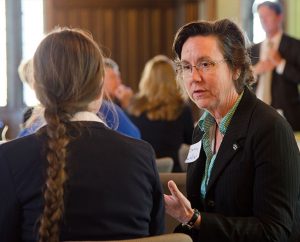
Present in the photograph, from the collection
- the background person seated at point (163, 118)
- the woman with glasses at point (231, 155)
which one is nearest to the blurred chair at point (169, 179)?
the woman with glasses at point (231, 155)

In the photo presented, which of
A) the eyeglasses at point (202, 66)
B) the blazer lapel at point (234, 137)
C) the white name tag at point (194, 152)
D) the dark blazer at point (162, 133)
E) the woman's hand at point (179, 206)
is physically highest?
the eyeglasses at point (202, 66)

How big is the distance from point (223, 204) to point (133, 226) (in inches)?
18.1

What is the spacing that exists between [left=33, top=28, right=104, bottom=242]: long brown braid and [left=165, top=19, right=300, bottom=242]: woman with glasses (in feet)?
1.29

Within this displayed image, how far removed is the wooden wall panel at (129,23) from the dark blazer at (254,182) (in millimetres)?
5258

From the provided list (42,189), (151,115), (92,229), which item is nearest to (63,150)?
(42,189)

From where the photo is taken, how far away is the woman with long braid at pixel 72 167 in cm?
149

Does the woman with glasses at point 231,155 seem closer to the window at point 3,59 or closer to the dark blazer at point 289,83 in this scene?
the dark blazer at point 289,83

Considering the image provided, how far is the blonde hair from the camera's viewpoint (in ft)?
14.4

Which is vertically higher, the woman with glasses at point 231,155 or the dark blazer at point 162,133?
the woman with glasses at point 231,155

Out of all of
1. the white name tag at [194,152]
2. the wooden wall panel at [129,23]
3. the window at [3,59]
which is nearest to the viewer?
the white name tag at [194,152]

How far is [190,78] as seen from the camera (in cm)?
201

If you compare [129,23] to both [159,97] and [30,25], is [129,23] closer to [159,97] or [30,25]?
[30,25]

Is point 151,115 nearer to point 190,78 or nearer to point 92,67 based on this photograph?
point 190,78

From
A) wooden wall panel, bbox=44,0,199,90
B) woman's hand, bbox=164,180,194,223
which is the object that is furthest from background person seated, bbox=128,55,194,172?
wooden wall panel, bbox=44,0,199,90
